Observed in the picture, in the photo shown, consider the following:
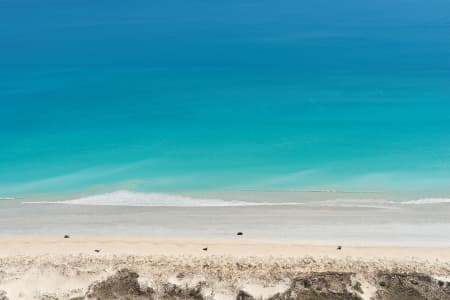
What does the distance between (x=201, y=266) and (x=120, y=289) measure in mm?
2190

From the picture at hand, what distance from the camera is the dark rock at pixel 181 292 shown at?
15.5 meters

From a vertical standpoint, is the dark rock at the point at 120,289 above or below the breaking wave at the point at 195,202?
below

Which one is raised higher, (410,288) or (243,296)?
(410,288)

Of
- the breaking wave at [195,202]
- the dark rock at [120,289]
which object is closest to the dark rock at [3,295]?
the dark rock at [120,289]

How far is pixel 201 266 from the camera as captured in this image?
16.6 m

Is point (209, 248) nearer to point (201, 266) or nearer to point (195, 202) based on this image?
point (201, 266)

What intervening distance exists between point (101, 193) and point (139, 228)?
416cm

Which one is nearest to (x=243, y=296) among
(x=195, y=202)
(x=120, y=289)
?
(x=120, y=289)

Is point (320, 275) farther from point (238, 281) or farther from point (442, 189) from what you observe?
point (442, 189)

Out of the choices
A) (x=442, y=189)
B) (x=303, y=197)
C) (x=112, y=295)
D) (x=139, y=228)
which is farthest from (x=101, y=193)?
(x=442, y=189)

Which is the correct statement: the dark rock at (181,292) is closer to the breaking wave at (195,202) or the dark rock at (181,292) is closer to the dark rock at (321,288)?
the dark rock at (321,288)

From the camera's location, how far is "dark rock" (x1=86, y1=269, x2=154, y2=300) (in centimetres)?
1559

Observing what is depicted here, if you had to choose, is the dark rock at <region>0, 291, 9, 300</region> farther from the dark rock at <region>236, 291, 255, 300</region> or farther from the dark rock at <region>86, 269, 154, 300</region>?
the dark rock at <region>236, 291, 255, 300</region>

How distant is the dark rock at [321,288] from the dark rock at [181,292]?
1.83 meters
